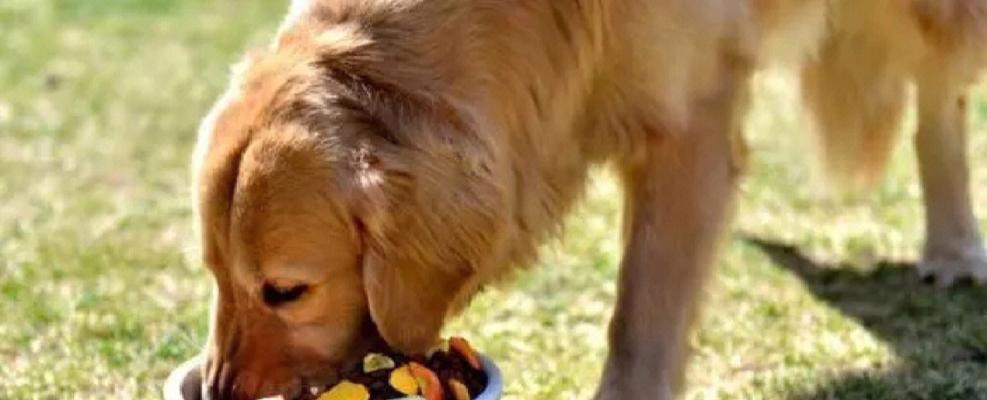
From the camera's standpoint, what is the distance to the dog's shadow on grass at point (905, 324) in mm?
3191

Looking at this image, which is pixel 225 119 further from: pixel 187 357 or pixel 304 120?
pixel 187 357

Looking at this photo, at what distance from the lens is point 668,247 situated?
10.1ft

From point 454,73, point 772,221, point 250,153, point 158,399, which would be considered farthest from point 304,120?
point 772,221

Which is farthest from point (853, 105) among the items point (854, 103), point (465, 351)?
point (465, 351)

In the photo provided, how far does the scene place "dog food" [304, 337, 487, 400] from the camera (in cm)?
258

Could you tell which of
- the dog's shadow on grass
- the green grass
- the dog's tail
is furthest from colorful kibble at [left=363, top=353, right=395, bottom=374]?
the dog's tail

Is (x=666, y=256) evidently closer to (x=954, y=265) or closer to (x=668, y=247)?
(x=668, y=247)

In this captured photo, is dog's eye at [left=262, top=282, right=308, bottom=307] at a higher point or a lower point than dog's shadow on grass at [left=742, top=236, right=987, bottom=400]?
higher

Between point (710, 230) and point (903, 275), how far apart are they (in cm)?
104

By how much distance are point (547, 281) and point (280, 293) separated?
4.53ft

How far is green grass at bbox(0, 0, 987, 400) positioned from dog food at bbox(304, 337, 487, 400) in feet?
0.75

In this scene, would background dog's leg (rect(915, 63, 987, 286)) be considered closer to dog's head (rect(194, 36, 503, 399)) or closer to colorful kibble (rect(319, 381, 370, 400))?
dog's head (rect(194, 36, 503, 399))

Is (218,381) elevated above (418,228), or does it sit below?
below

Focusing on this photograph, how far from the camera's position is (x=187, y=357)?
3.43m
